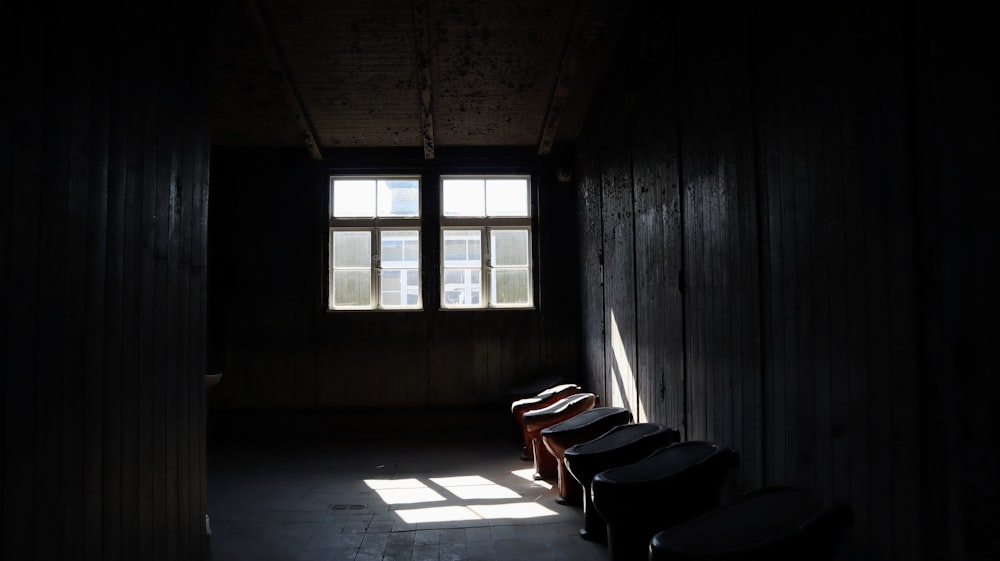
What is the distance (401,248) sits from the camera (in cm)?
613

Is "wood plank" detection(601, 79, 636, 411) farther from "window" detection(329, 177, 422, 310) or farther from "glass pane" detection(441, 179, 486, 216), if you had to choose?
"window" detection(329, 177, 422, 310)

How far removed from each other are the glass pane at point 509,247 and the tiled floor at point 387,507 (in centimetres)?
199

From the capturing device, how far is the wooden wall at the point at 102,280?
1361 millimetres

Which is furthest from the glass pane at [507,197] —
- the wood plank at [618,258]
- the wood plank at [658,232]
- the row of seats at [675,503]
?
the row of seats at [675,503]

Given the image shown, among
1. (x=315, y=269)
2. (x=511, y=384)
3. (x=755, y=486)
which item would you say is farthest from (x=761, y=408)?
(x=315, y=269)

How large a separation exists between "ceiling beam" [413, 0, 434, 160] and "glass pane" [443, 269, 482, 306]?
1292 mm

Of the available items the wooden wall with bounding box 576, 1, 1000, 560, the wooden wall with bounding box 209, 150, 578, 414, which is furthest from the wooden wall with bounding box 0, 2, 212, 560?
the wooden wall with bounding box 209, 150, 578, 414

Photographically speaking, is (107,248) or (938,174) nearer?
(938,174)

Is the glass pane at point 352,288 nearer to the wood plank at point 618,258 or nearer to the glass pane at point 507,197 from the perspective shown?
the glass pane at point 507,197

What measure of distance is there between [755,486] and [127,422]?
227cm

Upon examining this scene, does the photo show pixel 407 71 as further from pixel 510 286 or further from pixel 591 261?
pixel 510 286

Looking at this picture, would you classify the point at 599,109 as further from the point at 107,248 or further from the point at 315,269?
the point at 107,248

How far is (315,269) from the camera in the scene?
605 cm

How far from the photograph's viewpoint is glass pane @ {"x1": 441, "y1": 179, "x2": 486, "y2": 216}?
6191 mm
